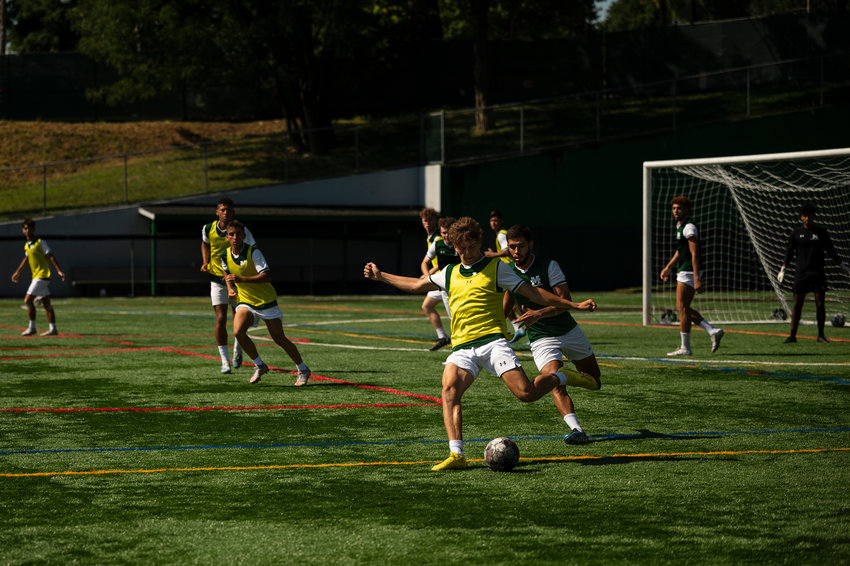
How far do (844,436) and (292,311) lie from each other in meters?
19.3

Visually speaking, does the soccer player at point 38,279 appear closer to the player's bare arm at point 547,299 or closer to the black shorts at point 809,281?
the black shorts at point 809,281

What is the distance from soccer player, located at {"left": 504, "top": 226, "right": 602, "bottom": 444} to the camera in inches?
362

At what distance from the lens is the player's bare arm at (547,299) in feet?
27.5

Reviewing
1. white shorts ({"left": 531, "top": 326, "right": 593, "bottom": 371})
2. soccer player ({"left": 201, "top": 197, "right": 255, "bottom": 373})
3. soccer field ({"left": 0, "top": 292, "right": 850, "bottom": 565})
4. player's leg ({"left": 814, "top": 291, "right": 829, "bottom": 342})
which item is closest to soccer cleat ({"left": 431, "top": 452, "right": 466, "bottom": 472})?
soccer field ({"left": 0, "top": 292, "right": 850, "bottom": 565})

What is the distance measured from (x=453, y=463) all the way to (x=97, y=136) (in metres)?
44.3

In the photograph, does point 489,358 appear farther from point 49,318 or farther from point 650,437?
point 49,318

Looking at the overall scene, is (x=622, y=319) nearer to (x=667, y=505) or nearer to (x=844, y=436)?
(x=844, y=436)

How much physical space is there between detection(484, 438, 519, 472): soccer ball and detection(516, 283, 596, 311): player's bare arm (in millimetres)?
1151

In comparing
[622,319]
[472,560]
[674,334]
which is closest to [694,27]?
[622,319]

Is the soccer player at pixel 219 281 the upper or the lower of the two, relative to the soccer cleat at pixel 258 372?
upper

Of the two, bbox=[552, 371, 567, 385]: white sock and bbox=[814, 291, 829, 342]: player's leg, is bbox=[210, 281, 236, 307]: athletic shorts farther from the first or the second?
bbox=[814, 291, 829, 342]: player's leg

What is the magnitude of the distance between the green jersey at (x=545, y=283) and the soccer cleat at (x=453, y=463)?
184 cm

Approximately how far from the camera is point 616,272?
37.5 m

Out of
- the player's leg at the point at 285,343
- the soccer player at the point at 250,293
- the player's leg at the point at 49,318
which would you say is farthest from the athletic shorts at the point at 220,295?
the player's leg at the point at 49,318
